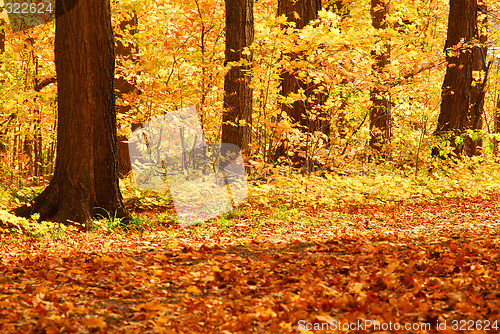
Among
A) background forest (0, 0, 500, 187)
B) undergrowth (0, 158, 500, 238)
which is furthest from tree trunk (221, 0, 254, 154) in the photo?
undergrowth (0, 158, 500, 238)

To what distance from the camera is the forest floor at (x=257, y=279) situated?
111 inches

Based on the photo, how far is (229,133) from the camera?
9.50m

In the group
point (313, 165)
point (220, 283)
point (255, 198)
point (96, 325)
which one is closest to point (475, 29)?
point (313, 165)

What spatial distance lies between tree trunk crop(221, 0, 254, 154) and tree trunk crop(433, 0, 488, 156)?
213 inches

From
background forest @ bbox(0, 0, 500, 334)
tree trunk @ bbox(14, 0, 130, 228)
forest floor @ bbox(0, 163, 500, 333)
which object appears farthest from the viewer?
tree trunk @ bbox(14, 0, 130, 228)

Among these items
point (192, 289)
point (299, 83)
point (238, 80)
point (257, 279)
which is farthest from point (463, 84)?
point (192, 289)

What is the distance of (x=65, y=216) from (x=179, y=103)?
15.0ft

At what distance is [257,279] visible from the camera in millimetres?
3926

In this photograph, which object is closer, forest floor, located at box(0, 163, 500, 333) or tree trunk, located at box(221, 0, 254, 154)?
forest floor, located at box(0, 163, 500, 333)

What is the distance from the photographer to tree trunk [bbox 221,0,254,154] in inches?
359

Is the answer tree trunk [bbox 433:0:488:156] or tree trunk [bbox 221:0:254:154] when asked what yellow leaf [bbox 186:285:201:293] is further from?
tree trunk [bbox 433:0:488:156]

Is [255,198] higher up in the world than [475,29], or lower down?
lower down

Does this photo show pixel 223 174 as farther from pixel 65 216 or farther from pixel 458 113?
pixel 458 113

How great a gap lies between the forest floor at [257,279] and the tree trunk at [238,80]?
3.06 meters
